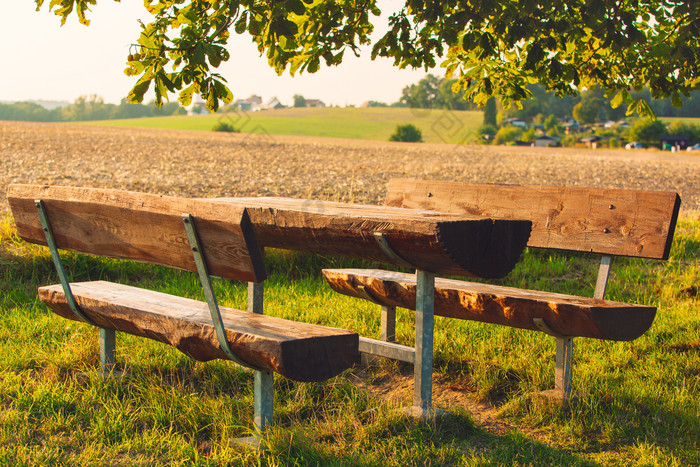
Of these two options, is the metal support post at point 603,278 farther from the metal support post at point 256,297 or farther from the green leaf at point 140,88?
the green leaf at point 140,88

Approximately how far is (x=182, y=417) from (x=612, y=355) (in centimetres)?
244

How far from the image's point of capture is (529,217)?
364 centimetres

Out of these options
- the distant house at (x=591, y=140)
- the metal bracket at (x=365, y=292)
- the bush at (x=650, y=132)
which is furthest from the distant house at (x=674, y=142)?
the metal bracket at (x=365, y=292)

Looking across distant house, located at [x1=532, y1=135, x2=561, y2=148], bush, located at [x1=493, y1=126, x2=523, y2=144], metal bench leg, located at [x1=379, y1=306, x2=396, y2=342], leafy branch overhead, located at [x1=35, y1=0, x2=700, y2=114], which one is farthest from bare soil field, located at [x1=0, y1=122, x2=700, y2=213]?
distant house, located at [x1=532, y1=135, x2=561, y2=148]

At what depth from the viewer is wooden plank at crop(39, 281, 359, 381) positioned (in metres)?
2.24

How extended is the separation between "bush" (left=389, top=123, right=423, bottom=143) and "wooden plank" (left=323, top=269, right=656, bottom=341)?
58.2 meters

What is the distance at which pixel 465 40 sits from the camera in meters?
Answer: 3.50

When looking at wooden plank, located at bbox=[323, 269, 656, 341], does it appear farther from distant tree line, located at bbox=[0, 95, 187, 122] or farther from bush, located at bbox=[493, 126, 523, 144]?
distant tree line, located at bbox=[0, 95, 187, 122]

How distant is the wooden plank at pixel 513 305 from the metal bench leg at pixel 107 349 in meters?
1.25

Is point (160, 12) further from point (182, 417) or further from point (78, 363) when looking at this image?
point (182, 417)

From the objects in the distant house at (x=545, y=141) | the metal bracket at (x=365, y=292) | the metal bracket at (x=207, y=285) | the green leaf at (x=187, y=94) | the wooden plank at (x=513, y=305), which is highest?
the green leaf at (x=187, y=94)

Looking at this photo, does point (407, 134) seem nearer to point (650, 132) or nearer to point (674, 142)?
point (674, 142)

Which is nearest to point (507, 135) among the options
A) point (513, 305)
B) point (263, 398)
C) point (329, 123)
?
point (329, 123)

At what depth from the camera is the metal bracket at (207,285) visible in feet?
7.47
